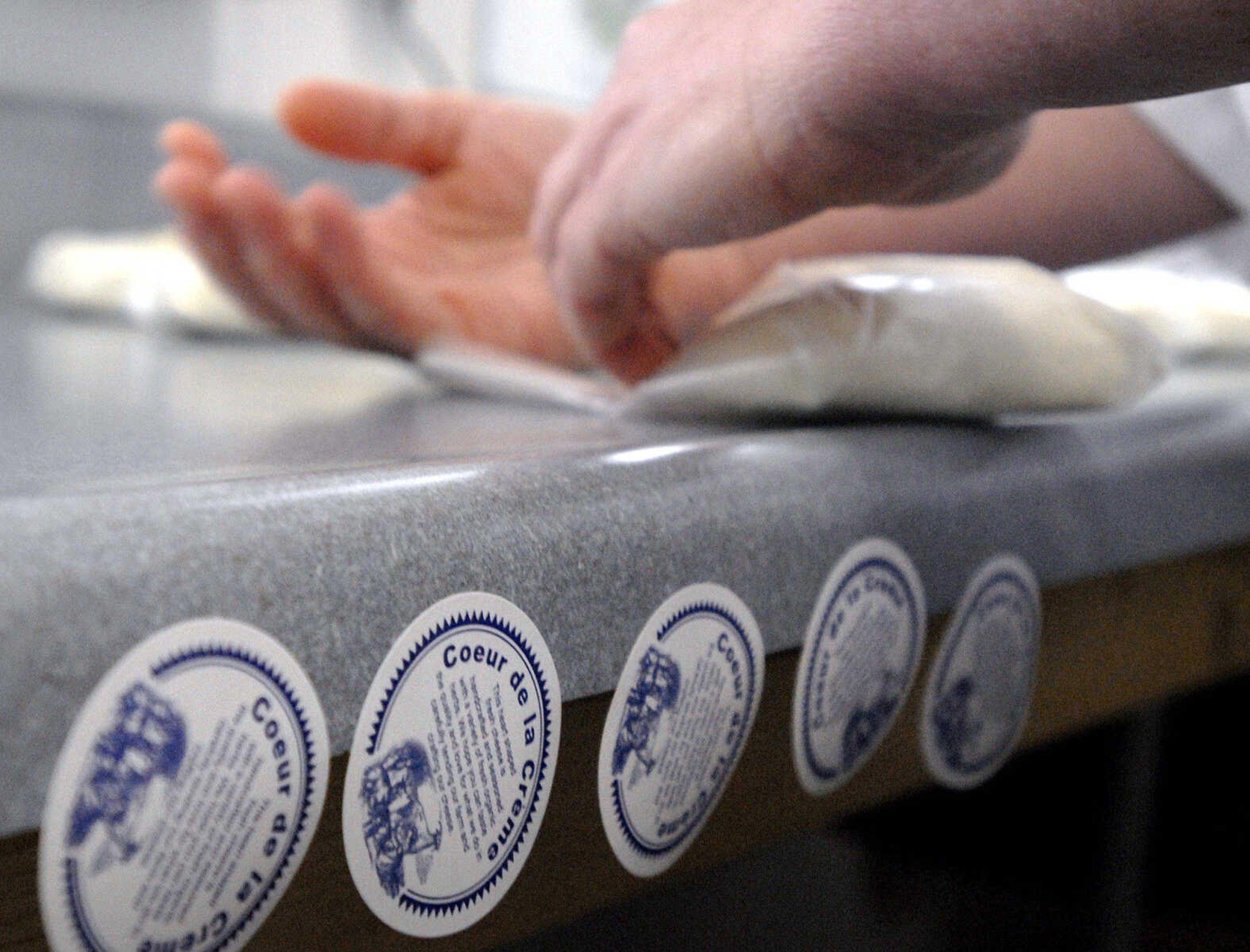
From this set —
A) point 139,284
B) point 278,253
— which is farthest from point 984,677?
point 139,284

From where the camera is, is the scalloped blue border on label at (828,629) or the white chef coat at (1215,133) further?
the white chef coat at (1215,133)

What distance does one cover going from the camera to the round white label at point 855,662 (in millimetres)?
312

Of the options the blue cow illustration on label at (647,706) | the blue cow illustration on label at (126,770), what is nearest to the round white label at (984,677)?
the blue cow illustration on label at (647,706)

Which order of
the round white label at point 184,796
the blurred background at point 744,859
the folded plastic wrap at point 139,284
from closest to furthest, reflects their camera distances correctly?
the round white label at point 184,796, the blurred background at point 744,859, the folded plastic wrap at point 139,284

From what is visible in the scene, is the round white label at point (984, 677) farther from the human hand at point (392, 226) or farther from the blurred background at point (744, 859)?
the human hand at point (392, 226)

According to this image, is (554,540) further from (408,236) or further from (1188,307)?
(1188,307)

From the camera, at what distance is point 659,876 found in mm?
288

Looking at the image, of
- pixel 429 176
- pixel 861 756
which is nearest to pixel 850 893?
pixel 861 756

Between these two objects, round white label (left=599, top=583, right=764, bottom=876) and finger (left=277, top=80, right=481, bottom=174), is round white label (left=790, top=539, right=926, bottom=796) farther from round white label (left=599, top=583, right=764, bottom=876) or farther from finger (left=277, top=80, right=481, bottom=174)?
finger (left=277, top=80, right=481, bottom=174)

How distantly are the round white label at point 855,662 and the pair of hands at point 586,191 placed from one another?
0.34 ft

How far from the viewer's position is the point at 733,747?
29cm

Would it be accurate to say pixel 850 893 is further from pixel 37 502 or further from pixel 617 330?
pixel 37 502

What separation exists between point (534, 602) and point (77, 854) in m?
0.09

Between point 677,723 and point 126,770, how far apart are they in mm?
128
